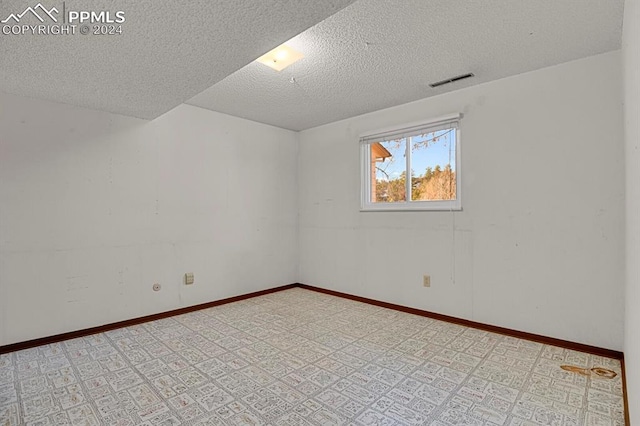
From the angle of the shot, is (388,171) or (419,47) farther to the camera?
(388,171)

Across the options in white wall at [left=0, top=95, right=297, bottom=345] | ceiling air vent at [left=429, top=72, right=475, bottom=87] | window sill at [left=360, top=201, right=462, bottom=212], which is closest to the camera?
white wall at [left=0, top=95, right=297, bottom=345]

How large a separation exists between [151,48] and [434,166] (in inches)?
107

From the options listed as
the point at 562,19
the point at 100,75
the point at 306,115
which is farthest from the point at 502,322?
the point at 100,75

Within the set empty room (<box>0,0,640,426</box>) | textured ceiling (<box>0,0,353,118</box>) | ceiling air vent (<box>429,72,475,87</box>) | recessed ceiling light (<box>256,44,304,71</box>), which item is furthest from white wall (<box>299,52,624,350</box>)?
textured ceiling (<box>0,0,353,118</box>)

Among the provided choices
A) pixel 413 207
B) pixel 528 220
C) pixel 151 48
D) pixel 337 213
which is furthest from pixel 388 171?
pixel 151 48

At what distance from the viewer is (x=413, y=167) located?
11.7 ft

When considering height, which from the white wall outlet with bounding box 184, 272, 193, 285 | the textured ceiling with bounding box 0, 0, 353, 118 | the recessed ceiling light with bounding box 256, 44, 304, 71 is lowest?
the white wall outlet with bounding box 184, 272, 193, 285

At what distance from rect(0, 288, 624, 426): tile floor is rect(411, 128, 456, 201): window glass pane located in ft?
4.44

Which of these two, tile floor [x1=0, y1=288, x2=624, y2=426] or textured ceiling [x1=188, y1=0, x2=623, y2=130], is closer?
tile floor [x1=0, y1=288, x2=624, y2=426]

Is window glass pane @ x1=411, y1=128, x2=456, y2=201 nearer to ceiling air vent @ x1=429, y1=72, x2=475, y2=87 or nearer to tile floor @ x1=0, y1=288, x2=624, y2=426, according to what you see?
ceiling air vent @ x1=429, y1=72, x2=475, y2=87

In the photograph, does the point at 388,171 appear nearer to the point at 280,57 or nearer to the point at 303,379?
the point at 280,57

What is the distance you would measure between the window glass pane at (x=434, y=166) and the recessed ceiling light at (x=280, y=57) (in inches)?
67.6

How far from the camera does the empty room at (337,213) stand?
69.0 inches

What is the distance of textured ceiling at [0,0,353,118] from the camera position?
149cm
